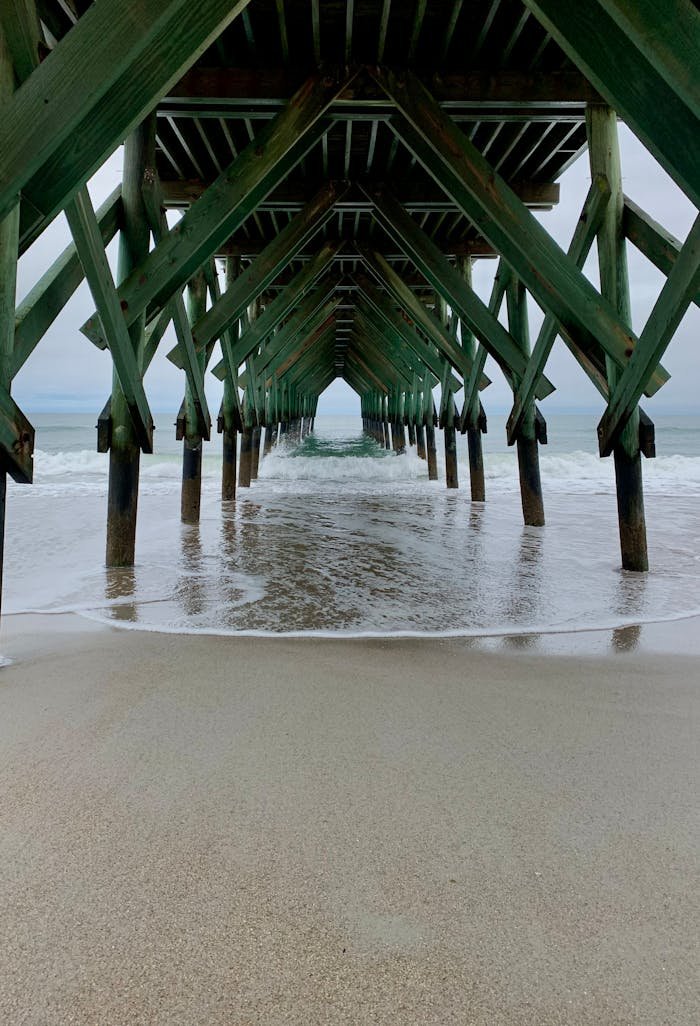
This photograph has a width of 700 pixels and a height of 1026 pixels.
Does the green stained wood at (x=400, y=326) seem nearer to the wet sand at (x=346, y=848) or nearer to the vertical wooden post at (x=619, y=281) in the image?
the vertical wooden post at (x=619, y=281)

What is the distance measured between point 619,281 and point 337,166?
3.25 metres

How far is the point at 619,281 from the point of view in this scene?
4016 millimetres

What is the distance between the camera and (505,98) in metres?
4.29

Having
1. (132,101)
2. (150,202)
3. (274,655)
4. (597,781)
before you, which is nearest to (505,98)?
(150,202)

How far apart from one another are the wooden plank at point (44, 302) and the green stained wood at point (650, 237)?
3.24 metres

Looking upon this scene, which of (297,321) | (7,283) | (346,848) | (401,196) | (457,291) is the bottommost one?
(346,848)

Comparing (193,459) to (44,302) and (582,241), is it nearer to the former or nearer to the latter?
(44,302)

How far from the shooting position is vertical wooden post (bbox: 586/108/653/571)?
3986mm

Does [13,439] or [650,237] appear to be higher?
[650,237]

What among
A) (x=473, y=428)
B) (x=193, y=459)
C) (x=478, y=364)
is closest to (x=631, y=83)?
(x=478, y=364)

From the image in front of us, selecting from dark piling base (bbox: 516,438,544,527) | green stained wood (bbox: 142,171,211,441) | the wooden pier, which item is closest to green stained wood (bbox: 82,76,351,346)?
the wooden pier

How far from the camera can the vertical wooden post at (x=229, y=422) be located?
7.78 meters

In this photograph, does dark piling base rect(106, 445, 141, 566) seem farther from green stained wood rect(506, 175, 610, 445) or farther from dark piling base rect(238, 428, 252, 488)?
dark piling base rect(238, 428, 252, 488)

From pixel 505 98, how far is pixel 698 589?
3.44 meters
